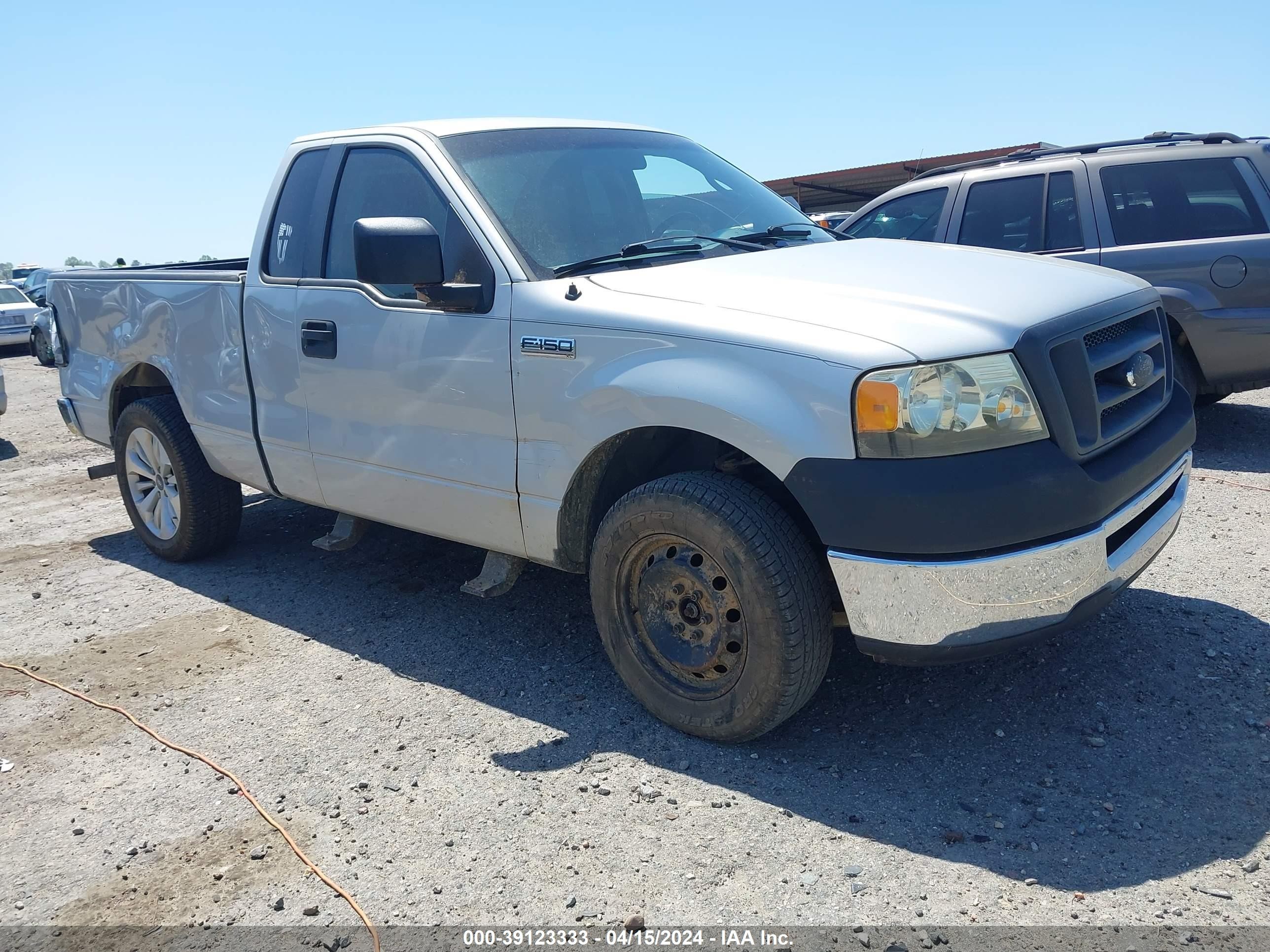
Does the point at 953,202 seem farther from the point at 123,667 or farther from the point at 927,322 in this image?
the point at 123,667

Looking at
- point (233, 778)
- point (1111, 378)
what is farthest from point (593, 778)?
point (1111, 378)

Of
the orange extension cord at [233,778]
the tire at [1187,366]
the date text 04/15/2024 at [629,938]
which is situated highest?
the tire at [1187,366]

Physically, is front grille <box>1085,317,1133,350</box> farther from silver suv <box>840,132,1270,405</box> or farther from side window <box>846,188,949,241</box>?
side window <box>846,188,949,241</box>

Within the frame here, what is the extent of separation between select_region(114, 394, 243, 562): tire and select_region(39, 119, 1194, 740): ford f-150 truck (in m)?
0.43

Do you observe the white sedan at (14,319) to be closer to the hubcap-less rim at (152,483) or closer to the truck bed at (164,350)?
the truck bed at (164,350)

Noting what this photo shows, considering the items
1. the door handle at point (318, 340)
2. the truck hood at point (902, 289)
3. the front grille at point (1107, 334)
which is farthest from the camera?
the door handle at point (318, 340)

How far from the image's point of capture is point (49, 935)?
2.69m

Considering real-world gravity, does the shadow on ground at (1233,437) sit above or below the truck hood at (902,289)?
below

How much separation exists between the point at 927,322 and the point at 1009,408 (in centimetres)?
33

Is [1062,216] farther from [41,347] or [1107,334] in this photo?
[41,347]

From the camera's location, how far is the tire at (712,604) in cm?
304

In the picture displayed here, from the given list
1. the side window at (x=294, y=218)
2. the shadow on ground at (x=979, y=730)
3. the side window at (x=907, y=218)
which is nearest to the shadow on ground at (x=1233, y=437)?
the side window at (x=907, y=218)

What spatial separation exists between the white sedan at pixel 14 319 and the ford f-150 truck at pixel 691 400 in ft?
66.6

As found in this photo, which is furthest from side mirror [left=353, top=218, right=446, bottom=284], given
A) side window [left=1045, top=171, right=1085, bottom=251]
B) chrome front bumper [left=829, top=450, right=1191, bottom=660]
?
side window [left=1045, top=171, right=1085, bottom=251]
